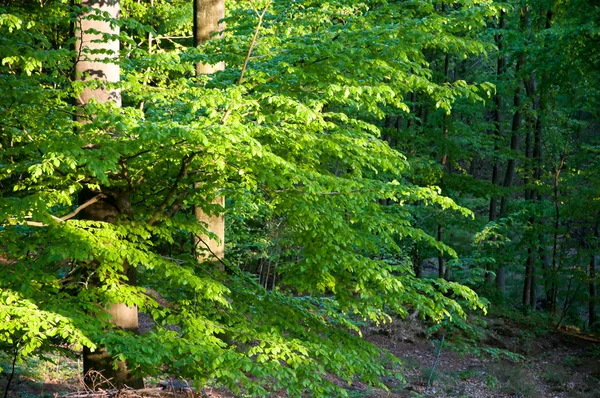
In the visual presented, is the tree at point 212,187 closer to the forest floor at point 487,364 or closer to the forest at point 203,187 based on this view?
the forest at point 203,187

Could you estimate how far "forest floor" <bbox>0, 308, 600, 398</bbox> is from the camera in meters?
13.1

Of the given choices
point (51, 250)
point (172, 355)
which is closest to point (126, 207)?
point (51, 250)

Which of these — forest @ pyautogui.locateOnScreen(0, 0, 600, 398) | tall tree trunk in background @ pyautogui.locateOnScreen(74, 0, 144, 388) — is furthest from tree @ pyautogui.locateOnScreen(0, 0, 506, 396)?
tall tree trunk in background @ pyautogui.locateOnScreen(74, 0, 144, 388)

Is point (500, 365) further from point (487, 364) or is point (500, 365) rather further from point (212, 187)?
point (212, 187)

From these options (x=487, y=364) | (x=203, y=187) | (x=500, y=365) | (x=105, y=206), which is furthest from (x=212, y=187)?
(x=487, y=364)

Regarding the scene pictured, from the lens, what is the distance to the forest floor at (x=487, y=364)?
13.1m

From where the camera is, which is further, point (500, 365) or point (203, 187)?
point (500, 365)

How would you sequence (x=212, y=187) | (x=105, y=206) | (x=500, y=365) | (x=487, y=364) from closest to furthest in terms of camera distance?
1. (x=212, y=187)
2. (x=105, y=206)
3. (x=500, y=365)
4. (x=487, y=364)

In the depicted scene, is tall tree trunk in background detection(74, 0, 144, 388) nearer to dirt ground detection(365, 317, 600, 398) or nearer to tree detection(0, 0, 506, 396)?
tree detection(0, 0, 506, 396)

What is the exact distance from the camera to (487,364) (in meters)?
16.1

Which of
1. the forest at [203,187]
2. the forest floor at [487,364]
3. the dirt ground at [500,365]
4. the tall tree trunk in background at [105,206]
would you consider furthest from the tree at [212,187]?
the dirt ground at [500,365]

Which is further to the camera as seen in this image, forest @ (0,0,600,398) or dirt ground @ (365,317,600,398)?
dirt ground @ (365,317,600,398)

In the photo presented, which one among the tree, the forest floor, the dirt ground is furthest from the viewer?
the dirt ground

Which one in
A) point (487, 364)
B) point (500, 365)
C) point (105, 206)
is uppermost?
point (105, 206)
